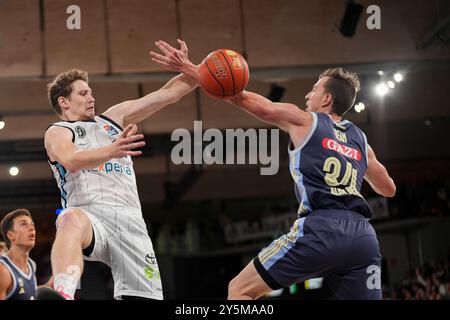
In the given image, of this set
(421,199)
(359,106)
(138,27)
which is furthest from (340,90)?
(421,199)

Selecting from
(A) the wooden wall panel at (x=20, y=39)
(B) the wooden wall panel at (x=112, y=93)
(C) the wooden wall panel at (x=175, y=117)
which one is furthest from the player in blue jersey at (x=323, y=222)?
(C) the wooden wall panel at (x=175, y=117)

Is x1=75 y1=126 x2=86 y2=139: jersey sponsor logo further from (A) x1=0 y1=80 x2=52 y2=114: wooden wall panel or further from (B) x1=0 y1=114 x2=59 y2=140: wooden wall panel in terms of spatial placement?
(B) x1=0 y1=114 x2=59 y2=140: wooden wall panel

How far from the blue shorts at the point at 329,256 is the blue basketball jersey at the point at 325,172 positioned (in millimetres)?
82

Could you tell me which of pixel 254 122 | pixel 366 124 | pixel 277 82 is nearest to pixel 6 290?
pixel 277 82

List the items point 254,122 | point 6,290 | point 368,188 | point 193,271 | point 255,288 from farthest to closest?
1. point 193,271
2. point 368,188
3. point 254,122
4. point 6,290
5. point 255,288

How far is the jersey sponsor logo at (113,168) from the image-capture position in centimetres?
543

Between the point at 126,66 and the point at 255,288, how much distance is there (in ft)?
24.1

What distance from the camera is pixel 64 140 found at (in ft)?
16.7

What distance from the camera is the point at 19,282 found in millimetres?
6906

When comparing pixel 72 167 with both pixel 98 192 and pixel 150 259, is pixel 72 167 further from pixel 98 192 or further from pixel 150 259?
pixel 150 259

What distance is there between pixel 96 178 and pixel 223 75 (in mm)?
1143

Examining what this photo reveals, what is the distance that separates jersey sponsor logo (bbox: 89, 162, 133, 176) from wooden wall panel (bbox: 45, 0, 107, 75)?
565cm

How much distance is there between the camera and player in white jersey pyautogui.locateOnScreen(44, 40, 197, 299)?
4766mm
